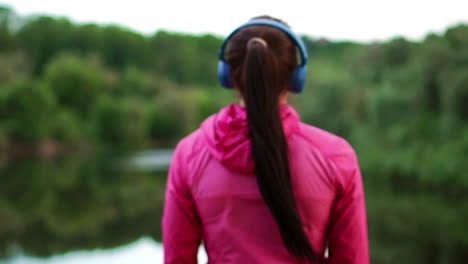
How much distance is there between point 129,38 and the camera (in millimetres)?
77312

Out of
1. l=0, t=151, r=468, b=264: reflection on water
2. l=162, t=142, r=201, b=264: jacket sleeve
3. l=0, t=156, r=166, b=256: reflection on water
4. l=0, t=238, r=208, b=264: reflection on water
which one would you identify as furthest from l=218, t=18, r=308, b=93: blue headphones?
l=0, t=156, r=166, b=256: reflection on water

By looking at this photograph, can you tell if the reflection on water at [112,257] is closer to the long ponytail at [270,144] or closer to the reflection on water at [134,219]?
the reflection on water at [134,219]

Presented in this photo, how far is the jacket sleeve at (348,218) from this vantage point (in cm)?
128

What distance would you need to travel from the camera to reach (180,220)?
4.43 feet

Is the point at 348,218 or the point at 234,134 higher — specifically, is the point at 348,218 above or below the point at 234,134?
below

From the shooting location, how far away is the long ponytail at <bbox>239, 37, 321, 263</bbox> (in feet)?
4.00

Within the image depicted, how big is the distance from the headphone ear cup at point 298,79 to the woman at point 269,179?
6cm

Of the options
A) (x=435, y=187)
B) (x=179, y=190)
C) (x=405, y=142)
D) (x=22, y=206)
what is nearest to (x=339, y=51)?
(x=405, y=142)

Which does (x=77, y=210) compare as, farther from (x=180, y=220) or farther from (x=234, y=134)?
(x=234, y=134)

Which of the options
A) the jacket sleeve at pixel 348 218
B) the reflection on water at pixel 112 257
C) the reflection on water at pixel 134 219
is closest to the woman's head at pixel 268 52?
the jacket sleeve at pixel 348 218

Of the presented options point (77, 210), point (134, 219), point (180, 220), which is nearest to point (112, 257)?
point (134, 219)

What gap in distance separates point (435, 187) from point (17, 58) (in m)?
51.2

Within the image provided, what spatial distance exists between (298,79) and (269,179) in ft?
1.05

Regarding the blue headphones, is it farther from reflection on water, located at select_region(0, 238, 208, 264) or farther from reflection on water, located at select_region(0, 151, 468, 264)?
reflection on water, located at select_region(0, 151, 468, 264)
